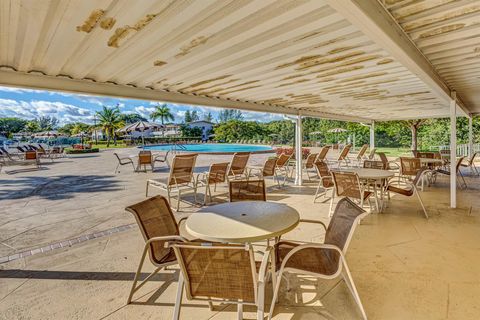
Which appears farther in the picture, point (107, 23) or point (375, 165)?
point (375, 165)

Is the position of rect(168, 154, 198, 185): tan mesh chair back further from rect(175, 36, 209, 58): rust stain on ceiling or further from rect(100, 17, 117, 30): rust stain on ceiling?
rect(100, 17, 117, 30): rust stain on ceiling

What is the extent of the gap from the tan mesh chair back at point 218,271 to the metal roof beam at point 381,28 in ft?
5.22

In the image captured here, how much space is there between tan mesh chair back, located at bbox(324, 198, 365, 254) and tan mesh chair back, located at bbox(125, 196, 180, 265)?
A: 1.39 meters

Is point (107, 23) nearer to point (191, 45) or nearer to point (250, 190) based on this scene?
point (191, 45)

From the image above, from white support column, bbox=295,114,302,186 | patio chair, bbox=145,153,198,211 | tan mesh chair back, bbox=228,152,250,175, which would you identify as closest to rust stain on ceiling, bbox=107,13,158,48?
patio chair, bbox=145,153,198,211

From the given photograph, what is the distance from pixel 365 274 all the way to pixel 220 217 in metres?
1.65

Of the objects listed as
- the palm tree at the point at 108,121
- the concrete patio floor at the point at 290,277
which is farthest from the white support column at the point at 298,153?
the palm tree at the point at 108,121

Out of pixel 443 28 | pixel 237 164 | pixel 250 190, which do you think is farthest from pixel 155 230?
pixel 237 164

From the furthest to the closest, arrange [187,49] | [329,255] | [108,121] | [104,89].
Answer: [108,121] → [104,89] → [187,49] → [329,255]

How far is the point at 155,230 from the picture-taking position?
7.75 feet

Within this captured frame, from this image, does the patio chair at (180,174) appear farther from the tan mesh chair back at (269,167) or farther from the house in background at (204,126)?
the house in background at (204,126)

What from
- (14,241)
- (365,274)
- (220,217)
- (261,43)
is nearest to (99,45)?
(261,43)

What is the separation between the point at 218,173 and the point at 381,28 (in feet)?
14.5

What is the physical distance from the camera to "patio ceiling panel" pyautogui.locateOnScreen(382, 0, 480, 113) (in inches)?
81.2
